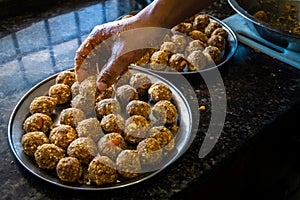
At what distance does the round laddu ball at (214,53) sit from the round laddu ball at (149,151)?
427 millimetres

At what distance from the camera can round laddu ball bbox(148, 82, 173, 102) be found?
45.1 inches

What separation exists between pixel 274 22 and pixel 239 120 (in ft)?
1.88

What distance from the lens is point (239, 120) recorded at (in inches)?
45.4

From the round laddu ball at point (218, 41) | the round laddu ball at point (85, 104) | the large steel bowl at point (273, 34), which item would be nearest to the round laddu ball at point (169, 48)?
the round laddu ball at point (218, 41)

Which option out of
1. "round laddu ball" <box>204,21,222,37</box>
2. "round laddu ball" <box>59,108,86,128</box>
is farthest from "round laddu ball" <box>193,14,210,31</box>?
"round laddu ball" <box>59,108,86,128</box>

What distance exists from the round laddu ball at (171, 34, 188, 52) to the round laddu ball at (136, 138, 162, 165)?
0.45m

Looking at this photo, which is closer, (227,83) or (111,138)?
(111,138)

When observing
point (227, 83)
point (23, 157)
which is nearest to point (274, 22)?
point (227, 83)

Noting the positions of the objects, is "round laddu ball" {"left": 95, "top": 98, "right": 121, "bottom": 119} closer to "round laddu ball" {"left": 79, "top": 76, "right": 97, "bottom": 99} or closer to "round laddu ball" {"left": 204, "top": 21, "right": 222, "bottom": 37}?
"round laddu ball" {"left": 79, "top": 76, "right": 97, "bottom": 99}

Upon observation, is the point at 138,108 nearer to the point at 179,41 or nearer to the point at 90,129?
the point at 90,129

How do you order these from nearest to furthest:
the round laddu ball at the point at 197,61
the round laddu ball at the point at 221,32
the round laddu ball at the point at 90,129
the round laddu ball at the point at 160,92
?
1. the round laddu ball at the point at 90,129
2. the round laddu ball at the point at 160,92
3. the round laddu ball at the point at 197,61
4. the round laddu ball at the point at 221,32

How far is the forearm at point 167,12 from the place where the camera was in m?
1.10

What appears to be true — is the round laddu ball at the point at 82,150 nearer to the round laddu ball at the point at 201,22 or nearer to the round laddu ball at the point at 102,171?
the round laddu ball at the point at 102,171

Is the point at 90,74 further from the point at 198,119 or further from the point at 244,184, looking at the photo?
the point at 244,184
